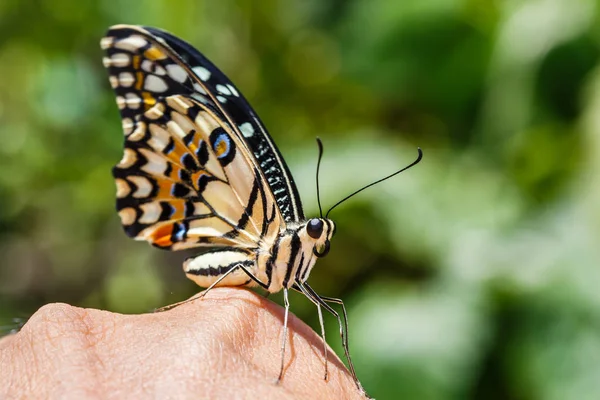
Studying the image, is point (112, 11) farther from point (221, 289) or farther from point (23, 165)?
point (221, 289)

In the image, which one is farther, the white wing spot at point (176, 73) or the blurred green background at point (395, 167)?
the blurred green background at point (395, 167)

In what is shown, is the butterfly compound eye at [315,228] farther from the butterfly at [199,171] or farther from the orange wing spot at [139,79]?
the orange wing spot at [139,79]

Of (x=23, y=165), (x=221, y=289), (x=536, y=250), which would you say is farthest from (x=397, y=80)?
(x=221, y=289)

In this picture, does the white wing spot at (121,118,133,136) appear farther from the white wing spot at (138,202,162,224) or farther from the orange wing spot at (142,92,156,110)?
the white wing spot at (138,202,162,224)

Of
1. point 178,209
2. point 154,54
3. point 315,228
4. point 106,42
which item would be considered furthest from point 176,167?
point 315,228

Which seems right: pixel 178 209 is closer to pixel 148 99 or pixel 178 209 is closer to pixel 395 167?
pixel 148 99

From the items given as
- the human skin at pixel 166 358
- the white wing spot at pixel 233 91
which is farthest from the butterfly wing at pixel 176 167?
the human skin at pixel 166 358
